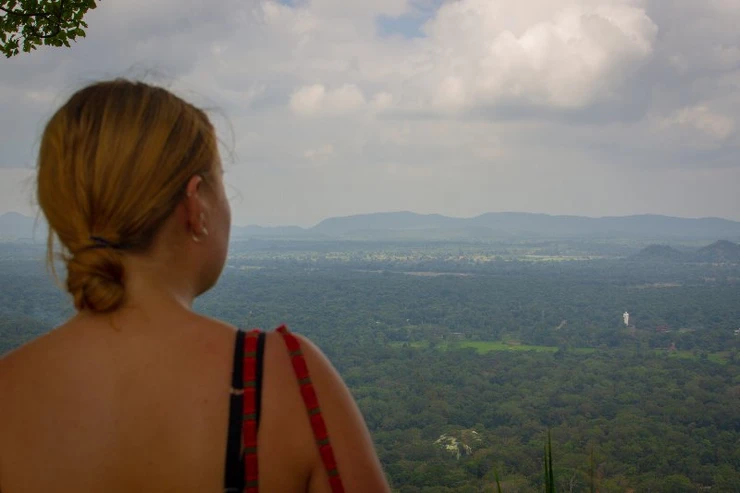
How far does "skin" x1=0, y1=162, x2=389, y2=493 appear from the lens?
0.88 metres

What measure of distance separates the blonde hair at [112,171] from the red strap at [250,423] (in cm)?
19

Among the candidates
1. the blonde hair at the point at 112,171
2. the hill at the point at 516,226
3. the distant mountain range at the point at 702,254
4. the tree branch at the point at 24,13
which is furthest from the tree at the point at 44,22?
the hill at the point at 516,226

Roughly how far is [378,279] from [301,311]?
22472mm

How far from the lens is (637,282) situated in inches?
2500

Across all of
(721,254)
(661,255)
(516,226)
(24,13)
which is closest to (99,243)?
(24,13)

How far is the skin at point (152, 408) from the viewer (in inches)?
34.6

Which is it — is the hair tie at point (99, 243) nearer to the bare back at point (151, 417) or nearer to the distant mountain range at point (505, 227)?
the bare back at point (151, 417)

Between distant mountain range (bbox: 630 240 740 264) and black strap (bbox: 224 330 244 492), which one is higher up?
black strap (bbox: 224 330 244 492)

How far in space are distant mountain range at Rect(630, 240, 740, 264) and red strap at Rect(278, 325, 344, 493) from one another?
81756 millimetres

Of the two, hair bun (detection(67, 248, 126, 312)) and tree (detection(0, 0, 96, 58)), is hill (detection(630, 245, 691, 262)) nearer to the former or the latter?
tree (detection(0, 0, 96, 58))

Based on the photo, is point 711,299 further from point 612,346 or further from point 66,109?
point 66,109

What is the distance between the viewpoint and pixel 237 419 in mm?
875

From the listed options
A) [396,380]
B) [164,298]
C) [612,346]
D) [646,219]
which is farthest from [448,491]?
[646,219]

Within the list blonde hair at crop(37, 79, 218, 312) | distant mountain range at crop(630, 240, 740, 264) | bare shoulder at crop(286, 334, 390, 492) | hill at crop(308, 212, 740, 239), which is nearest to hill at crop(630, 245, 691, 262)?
distant mountain range at crop(630, 240, 740, 264)
